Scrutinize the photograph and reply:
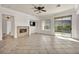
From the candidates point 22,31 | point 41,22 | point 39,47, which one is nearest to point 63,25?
point 41,22

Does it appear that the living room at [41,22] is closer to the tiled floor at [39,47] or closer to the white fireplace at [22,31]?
the white fireplace at [22,31]

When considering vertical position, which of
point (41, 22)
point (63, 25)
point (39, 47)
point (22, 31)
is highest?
point (41, 22)

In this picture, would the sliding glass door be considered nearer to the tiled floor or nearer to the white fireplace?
the white fireplace

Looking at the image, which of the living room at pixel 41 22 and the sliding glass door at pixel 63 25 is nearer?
the living room at pixel 41 22

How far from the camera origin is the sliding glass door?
34.0 ft

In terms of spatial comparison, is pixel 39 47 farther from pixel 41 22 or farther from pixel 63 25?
pixel 41 22

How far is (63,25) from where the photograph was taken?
11.1 meters

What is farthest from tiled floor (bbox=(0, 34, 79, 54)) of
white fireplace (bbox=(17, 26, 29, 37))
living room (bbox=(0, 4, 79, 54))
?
white fireplace (bbox=(17, 26, 29, 37))

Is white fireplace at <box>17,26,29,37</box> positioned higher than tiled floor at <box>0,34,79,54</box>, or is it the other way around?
white fireplace at <box>17,26,29,37</box>

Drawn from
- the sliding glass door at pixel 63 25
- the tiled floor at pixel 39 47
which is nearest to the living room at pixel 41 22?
the sliding glass door at pixel 63 25

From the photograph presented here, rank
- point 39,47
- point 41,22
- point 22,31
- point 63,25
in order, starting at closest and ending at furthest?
point 39,47 < point 22,31 < point 63,25 < point 41,22

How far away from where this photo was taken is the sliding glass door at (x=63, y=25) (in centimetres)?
1037
